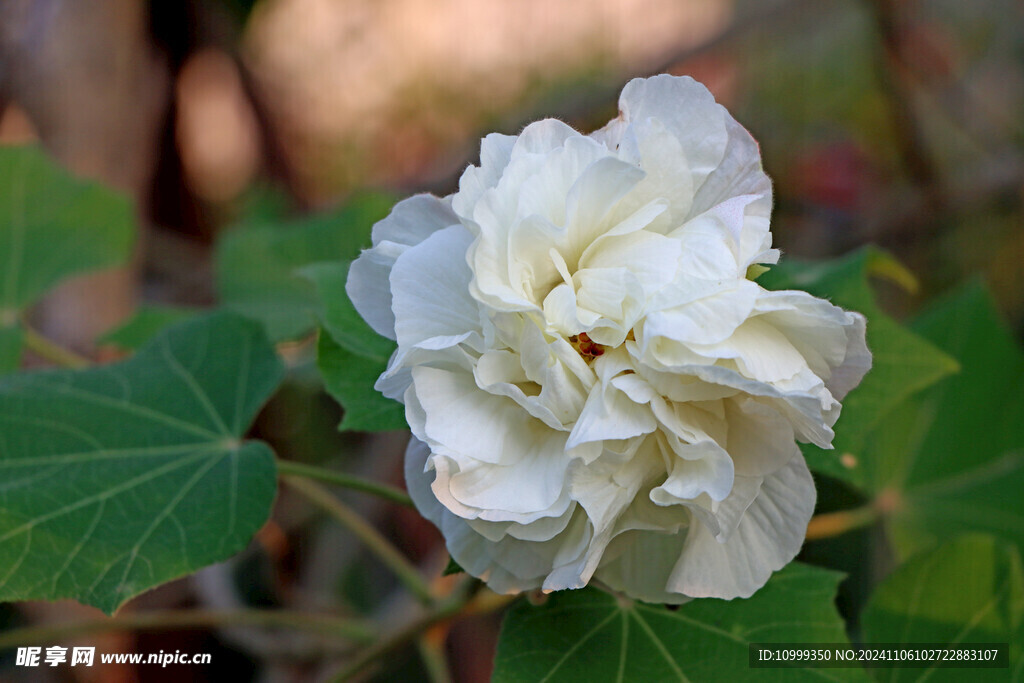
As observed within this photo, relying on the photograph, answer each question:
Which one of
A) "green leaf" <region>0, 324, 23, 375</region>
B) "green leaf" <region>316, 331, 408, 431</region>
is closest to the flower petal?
"green leaf" <region>316, 331, 408, 431</region>

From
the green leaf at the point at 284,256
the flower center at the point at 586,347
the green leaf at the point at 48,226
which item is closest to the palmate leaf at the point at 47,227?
the green leaf at the point at 48,226

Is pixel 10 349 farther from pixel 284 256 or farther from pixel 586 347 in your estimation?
pixel 586 347

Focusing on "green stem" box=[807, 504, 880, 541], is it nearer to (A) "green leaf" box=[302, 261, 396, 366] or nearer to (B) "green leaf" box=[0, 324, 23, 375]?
(A) "green leaf" box=[302, 261, 396, 366]

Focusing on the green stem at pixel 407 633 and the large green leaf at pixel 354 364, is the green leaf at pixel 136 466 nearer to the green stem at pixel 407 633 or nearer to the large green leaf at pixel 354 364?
the large green leaf at pixel 354 364

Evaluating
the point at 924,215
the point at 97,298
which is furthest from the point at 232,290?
the point at 924,215

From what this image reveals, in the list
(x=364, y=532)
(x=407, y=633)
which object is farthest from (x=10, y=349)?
(x=407, y=633)

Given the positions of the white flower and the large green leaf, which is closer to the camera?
the white flower

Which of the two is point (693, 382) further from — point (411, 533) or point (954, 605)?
point (411, 533)
